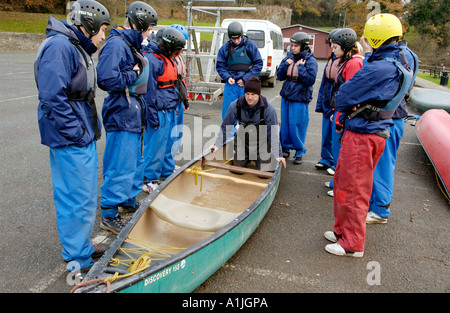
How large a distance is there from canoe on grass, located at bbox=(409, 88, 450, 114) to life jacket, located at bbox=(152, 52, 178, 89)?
8.16 meters

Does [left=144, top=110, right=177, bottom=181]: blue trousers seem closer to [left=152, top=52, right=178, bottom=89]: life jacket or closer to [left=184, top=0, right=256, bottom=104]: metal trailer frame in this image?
[left=152, top=52, right=178, bottom=89]: life jacket

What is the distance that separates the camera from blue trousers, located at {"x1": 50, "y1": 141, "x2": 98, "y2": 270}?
294cm

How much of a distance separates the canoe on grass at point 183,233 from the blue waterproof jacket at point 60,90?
0.95 m

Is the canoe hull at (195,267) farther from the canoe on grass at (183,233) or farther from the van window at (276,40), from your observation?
the van window at (276,40)

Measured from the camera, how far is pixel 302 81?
6043 mm

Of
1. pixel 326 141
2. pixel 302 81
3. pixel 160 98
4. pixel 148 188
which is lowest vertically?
pixel 148 188

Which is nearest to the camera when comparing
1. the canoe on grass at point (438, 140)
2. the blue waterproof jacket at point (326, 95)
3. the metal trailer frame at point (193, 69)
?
the canoe on grass at point (438, 140)

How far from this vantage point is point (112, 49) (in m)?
3.48

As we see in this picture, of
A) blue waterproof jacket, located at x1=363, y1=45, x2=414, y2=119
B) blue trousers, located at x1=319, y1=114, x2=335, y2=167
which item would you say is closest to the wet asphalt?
blue trousers, located at x1=319, y1=114, x2=335, y2=167

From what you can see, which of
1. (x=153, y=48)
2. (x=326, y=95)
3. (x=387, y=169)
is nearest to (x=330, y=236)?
(x=387, y=169)

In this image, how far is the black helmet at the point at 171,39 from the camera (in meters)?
4.59

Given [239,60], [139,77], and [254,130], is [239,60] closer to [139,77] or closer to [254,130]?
[254,130]

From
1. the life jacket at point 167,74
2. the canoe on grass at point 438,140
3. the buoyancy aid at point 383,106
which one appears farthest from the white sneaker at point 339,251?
the life jacket at point 167,74

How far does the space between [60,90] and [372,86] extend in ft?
9.15
